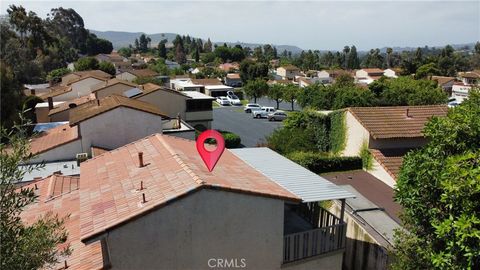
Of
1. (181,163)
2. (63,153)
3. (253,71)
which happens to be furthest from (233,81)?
(181,163)

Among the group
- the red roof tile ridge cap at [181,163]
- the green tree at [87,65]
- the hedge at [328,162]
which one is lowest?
the hedge at [328,162]

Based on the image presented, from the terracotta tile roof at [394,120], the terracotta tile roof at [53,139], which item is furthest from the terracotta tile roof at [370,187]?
the terracotta tile roof at [53,139]

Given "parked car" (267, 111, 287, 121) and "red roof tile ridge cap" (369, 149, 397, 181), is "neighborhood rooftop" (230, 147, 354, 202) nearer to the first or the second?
"red roof tile ridge cap" (369, 149, 397, 181)

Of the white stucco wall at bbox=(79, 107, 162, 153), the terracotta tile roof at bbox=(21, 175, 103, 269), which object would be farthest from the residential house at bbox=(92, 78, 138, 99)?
the terracotta tile roof at bbox=(21, 175, 103, 269)

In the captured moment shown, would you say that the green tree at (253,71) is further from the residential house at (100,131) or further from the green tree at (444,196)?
the green tree at (444,196)

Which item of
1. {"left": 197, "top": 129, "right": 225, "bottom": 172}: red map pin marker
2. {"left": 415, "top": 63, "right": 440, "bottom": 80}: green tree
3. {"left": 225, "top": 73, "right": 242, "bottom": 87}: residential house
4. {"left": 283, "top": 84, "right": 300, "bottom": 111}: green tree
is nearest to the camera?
{"left": 197, "top": 129, "right": 225, "bottom": 172}: red map pin marker
